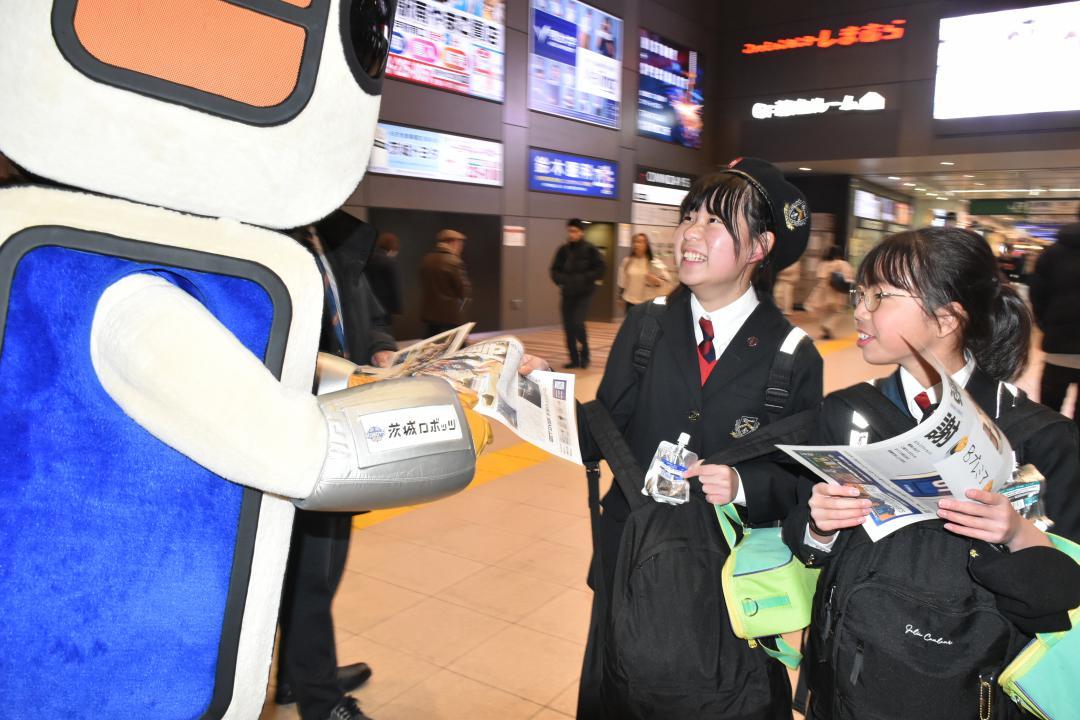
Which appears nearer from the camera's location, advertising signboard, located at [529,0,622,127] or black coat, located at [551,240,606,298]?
black coat, located at [551,240,606,298]

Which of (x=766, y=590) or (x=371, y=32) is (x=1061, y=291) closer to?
(x=766, y=590)

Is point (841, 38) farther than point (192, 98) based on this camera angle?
Yes

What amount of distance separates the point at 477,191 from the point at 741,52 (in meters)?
7.98

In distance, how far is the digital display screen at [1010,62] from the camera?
39.8ft

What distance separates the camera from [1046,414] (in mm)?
1284

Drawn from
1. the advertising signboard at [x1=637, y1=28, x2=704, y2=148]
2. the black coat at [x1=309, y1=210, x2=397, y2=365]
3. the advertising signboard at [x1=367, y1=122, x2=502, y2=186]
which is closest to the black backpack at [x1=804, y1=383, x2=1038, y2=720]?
the black coat at [x1=309, y1=210, x2=397, y2=365]

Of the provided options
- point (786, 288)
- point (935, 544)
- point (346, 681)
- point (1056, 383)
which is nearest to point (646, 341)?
point (935, 544)

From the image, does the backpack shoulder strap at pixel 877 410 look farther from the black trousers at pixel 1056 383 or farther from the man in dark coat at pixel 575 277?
the man in dark coat at pixel 575 277

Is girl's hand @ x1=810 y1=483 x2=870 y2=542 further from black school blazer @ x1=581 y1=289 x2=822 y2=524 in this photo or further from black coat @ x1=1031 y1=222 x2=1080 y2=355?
black coat @ x1=1031 y1=222 x2=1080 y2=355

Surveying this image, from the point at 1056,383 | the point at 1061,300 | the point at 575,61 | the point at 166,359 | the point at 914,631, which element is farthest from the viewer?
the point at 575,61

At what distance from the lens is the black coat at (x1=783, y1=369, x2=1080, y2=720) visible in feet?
3.66

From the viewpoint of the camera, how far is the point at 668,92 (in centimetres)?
1403

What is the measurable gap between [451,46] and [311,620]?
28.6ft

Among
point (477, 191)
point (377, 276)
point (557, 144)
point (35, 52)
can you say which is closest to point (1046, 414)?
point (35, 52)
